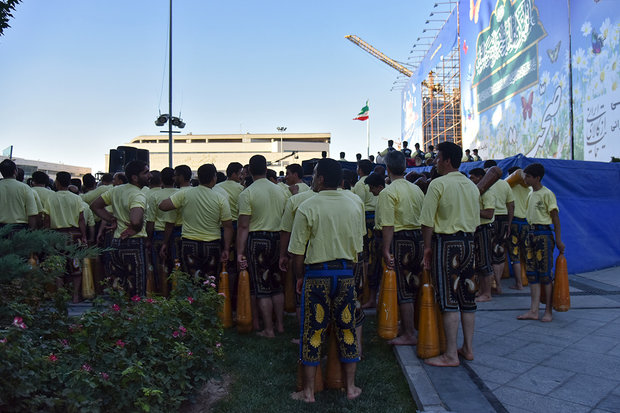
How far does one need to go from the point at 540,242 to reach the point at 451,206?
216 cm

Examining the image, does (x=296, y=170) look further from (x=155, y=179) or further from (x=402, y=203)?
(x=155, y=179)

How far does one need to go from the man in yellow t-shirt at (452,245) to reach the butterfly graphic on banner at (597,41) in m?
9.55

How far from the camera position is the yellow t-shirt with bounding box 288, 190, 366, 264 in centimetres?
342

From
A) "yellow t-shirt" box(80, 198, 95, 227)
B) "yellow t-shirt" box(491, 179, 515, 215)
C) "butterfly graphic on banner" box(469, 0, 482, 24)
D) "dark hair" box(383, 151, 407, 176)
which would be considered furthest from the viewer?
"butterfly graphic on banner" box(469, 0, 482, 24)

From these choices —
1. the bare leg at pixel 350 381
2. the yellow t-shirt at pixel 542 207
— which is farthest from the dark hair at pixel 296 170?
the bare leg at pixel 350 381

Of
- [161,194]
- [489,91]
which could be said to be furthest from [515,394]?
[489,91]

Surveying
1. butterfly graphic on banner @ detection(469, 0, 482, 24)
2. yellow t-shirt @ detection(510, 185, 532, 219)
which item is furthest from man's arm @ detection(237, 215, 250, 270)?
butterfly graphic on banner @ detection(469, 0, 482, 24)

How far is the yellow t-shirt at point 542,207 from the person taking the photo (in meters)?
5.50

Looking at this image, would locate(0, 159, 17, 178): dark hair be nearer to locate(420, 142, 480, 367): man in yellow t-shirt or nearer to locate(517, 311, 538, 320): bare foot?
locate(420, 142, 480, 367): man in yellow t-shirt

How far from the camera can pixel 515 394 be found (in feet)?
11.6

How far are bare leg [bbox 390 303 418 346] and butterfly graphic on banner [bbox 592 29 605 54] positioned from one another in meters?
9.88

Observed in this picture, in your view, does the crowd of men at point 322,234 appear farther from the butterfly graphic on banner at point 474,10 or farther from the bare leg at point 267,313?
the butterfly graphic on banner at point 474,10

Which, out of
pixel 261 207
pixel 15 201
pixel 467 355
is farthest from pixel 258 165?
pixel 15 201

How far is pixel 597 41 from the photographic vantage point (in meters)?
11.1
